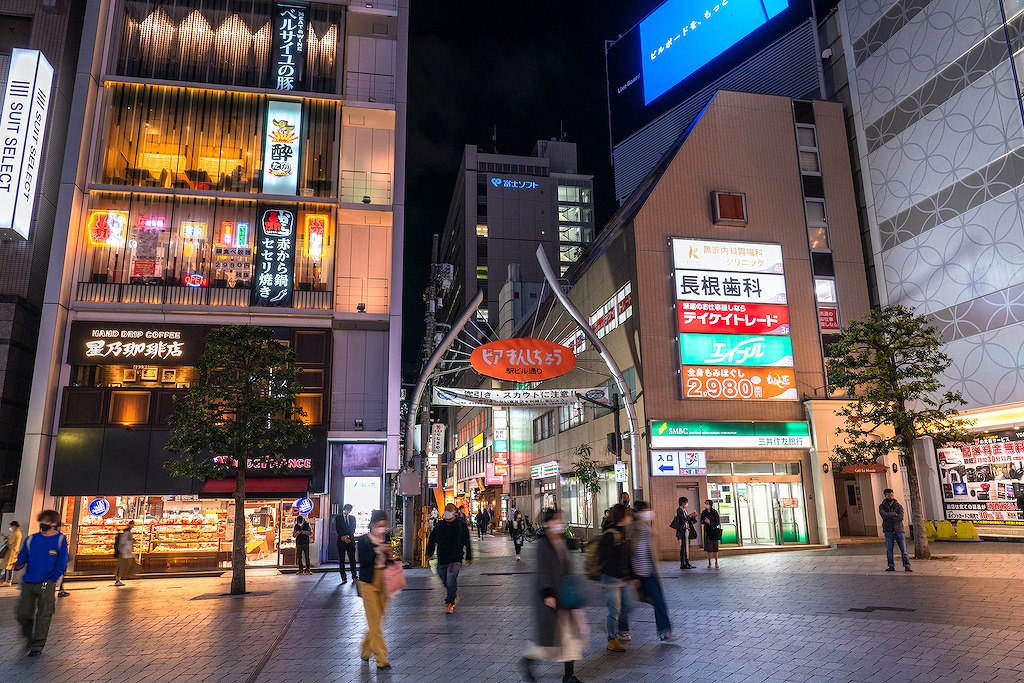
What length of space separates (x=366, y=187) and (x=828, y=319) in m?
18.8

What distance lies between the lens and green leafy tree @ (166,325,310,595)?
57.3 ft

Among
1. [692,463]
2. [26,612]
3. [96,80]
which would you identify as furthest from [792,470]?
[96,80]

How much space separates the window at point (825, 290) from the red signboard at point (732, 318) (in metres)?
2.00

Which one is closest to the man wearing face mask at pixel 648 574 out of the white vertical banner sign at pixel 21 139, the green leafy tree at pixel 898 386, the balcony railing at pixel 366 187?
the green leafy tree at pixel 898 386

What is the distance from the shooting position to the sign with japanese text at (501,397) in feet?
79.7

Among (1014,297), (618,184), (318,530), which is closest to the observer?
(1014,297)

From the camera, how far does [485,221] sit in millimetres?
86875

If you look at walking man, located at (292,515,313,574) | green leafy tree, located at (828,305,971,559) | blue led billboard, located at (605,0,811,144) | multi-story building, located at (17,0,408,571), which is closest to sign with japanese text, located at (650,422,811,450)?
green leafy tree, located at (828,305,971,559)

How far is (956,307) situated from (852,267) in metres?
4.41

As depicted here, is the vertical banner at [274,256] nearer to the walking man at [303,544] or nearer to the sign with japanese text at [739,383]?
the walking man at [303,544]

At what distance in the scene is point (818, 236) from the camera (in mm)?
27844

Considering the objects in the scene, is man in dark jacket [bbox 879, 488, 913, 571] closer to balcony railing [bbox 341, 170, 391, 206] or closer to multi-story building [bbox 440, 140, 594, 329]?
balcony railing [bbox 341, 170, 391, 206]

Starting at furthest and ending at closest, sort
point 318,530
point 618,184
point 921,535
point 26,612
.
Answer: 1. point 618,184
2. point 318,530
3. point 921,535
4. point 26,612

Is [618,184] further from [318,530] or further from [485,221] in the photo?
[485,221]
